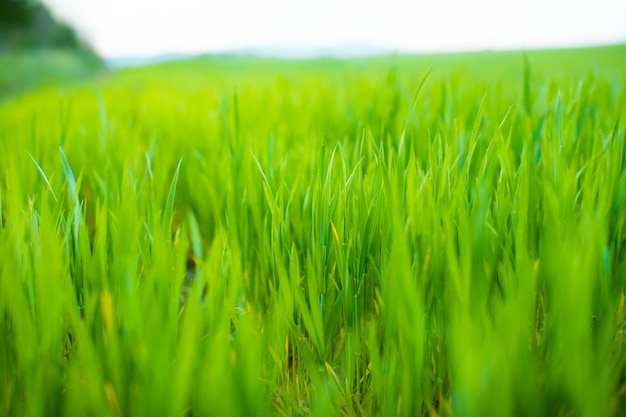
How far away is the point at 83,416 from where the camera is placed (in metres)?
0.34

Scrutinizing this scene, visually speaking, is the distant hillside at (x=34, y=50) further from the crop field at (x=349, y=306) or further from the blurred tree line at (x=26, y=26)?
the crop field at (x=349, y=306)

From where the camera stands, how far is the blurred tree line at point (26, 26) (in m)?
6.35

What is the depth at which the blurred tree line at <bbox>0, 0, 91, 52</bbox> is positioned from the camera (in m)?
6.35

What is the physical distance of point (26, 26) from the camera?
271 inches

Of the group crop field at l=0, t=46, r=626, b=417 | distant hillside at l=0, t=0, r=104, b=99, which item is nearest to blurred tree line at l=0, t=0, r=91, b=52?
distant hillside at l=0, t=0, r=104, b=99

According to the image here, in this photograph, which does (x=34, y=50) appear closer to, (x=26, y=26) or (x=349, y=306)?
(x=26, y=26)

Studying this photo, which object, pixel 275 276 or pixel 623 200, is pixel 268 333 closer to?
pixel 275 276

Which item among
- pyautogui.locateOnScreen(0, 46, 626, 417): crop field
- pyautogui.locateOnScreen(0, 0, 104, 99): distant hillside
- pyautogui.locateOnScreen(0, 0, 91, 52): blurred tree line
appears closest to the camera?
pyautogui.locateOnScreen(0, 46, 626, 417): crop field

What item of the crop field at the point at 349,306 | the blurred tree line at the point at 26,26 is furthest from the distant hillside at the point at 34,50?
the crop field at the point at 349,306

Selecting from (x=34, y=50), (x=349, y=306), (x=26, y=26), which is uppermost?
(x=26, y=26)

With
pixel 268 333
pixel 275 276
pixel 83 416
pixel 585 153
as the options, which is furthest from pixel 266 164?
pixel 585 153

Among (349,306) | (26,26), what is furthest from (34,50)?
(349,306)

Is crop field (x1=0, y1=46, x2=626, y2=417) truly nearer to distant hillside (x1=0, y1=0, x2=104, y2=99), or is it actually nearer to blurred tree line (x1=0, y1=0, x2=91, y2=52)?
distant hillside (x1=0, y1=0, x2=104, y2=99)

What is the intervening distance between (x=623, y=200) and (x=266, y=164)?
49 centimetres
